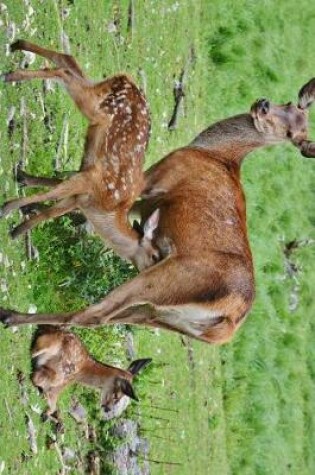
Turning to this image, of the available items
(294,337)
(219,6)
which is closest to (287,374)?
(294,337)

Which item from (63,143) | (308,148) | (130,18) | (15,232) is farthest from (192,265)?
(130,18)

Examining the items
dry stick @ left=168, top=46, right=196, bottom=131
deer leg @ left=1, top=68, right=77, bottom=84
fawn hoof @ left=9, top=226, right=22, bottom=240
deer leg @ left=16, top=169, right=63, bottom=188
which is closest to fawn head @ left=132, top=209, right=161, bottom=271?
deer leg @ left=16, top=169, right=63, bottom=188

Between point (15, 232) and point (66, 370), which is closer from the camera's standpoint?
point (15, 232)

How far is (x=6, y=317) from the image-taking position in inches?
265

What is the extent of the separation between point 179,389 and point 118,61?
3572mm

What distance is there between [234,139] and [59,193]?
71.5 inches

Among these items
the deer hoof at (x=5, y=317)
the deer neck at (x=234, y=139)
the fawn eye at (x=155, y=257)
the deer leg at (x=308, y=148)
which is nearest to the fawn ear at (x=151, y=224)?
the fawn eye at (x=155, y=257)

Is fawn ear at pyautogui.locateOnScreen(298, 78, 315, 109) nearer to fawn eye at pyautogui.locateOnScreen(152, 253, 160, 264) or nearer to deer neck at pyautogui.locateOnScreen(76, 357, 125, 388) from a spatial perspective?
fawn eye at pyautogui.locateOnScreen(152, 253, 160, 264)

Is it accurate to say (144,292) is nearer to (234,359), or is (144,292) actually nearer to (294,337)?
(234,359)

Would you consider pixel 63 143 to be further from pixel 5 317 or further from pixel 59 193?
pixel 5 317

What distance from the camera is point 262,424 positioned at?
11852mm

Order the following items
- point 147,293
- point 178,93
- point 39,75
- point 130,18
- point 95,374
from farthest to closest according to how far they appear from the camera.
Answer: point 178,93 < point 130,18 < point 95,374 < point 147,293 < point 39,75

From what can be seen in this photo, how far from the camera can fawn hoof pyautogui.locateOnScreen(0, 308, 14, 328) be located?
6.71 meters

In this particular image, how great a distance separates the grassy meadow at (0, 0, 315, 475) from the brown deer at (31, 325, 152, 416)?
11cm
